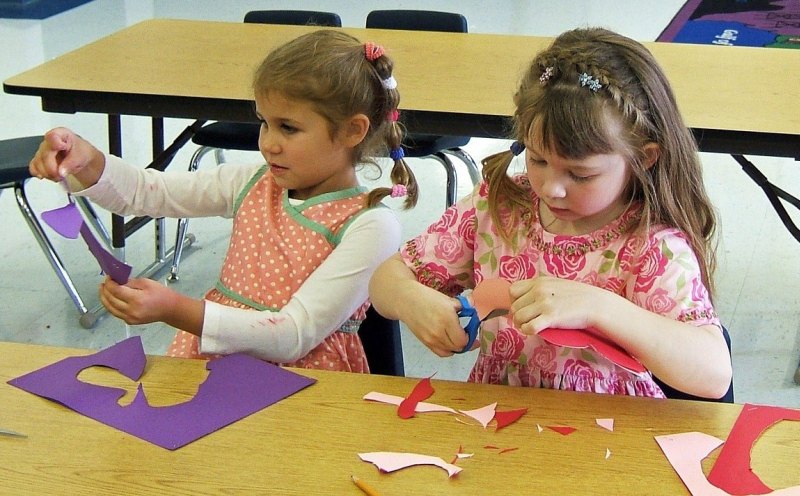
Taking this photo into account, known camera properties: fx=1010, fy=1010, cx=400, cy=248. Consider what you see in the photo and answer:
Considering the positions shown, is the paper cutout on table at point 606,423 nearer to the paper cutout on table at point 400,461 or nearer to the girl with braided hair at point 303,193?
the paper cutout on table at point 400,461

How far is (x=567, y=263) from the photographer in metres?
1.38

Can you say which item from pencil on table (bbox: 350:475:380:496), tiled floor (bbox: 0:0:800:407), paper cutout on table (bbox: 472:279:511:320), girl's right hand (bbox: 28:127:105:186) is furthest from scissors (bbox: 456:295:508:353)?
tiled floor (bbox: 0:0:800:407)

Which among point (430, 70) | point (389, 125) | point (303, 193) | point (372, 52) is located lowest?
point (430, 70)

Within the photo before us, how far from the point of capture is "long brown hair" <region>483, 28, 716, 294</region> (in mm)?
1206

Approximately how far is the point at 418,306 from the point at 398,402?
18 centimetres

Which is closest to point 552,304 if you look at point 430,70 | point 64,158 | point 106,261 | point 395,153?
point 106,261

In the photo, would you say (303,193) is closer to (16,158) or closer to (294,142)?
(294,142)

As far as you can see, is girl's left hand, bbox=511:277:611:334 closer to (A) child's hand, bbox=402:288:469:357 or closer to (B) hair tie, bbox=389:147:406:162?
(A) child's hand, bbox=402:288:469:357

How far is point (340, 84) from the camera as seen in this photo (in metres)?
1.54

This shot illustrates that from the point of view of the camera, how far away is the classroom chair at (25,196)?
2510 mm

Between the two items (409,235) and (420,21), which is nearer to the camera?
(420,21)

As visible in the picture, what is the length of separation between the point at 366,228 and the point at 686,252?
1.59 ft

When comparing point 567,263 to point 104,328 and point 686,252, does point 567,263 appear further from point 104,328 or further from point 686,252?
point 104,328

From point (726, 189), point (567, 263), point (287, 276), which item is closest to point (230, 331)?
point (287, 276)
